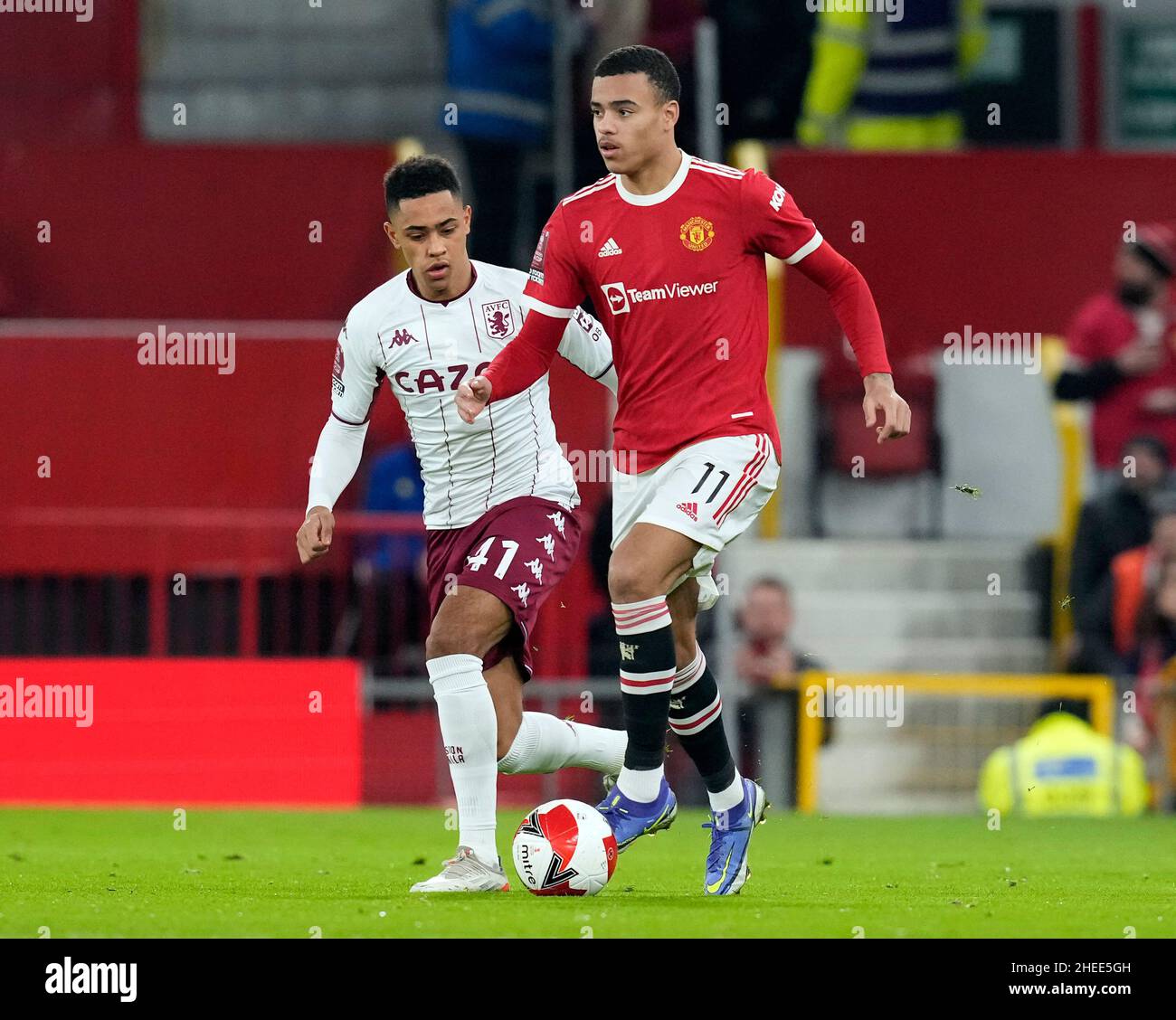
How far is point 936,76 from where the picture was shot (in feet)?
53.0

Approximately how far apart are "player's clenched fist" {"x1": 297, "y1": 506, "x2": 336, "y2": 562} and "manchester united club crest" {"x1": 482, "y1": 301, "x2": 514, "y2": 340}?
0.84 m

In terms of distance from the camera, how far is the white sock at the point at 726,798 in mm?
7742

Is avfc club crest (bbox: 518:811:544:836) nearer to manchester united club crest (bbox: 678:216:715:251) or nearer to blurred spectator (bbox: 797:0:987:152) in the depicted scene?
manchester united club crest (bbox: 678:216:715:251)

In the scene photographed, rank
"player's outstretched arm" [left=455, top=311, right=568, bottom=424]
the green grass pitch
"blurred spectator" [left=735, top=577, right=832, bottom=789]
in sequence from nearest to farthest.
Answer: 1. the green grass pitch
2. "player's outstretched arm" [left=455, top=311, right=568, bottom=424]
3. "blurred spectator" [left=735, top=577, right=832, bottom=789]

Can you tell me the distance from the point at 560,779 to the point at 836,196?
4.54 metres

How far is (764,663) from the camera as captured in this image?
14.0 m

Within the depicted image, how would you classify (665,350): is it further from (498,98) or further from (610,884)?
(498,98)

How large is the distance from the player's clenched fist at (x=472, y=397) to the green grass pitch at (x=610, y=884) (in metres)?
1.44

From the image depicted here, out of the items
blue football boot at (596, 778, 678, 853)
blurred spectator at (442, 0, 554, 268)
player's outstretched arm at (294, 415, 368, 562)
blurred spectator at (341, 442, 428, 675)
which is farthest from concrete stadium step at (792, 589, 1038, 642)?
blue football boot at (596, 778, 678, 853)

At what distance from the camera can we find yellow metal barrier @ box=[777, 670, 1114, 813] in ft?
44.8

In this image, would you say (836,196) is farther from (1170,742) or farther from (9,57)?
(9,57)

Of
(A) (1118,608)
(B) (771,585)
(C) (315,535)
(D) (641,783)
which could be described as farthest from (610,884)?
(A) (1118,608)

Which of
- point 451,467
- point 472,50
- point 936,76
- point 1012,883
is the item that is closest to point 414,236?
point 451,467
